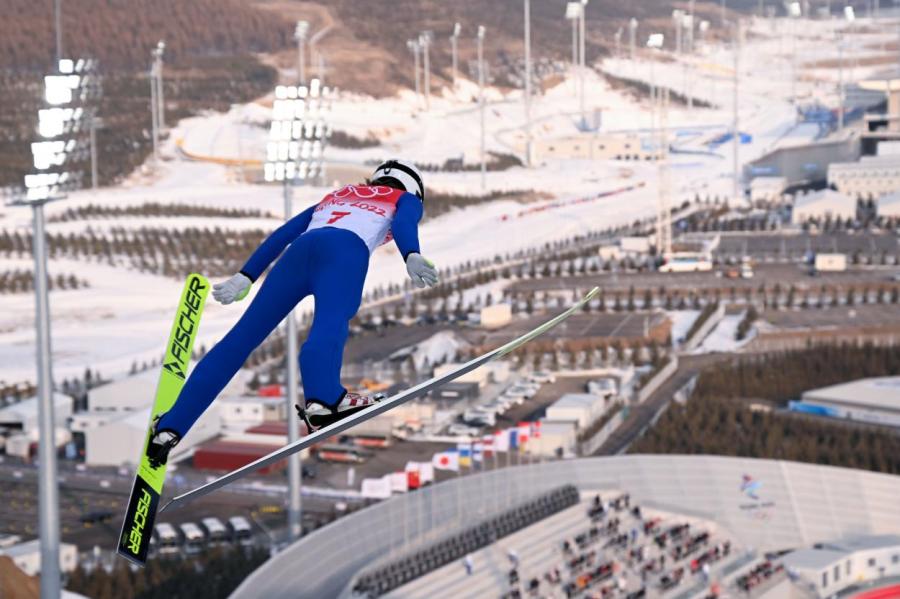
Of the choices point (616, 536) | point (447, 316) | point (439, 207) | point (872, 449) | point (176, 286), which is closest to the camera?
point (616, 536)

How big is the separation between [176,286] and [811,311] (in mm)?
17228

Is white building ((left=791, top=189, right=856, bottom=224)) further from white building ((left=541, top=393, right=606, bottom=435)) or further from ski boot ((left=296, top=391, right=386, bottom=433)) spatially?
ski boot ((left=296, top=391, right=386, bottom=433))

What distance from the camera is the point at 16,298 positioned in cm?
4791

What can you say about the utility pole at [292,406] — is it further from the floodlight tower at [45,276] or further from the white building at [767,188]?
the white building at [767,188]

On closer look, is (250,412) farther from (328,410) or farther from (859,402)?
(328,410)

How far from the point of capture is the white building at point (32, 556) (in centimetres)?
2383

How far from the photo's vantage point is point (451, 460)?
30.0 meters

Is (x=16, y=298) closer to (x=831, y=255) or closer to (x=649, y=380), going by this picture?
(x=649, y=380)

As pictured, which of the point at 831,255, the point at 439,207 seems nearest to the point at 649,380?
the point at 831,255

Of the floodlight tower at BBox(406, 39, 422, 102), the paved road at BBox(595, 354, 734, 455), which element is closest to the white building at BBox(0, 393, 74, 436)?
the paved road at BBox(595, 354, 734, 455)

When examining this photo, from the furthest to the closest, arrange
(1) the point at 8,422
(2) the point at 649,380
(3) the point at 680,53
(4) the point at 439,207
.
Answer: (3) the point at 680,53, (4) the point at 439,207, (2) the point at 649,380, (1) the point at 8,422

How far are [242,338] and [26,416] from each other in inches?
1102

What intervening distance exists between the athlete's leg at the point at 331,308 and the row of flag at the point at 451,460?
21431 millimetres

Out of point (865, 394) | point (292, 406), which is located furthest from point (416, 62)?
point (292, 406)
